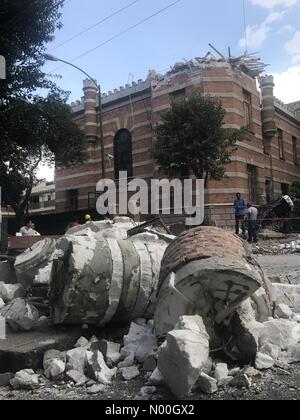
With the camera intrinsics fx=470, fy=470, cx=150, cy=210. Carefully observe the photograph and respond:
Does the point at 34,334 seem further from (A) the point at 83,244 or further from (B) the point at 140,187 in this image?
(B) the point at 140,187

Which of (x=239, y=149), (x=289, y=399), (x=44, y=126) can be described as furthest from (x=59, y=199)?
(x=289, y=399)

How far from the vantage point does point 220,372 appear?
3.88 meters

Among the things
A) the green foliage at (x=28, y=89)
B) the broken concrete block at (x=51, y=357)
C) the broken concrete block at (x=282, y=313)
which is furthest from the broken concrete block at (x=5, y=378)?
the green foliage at (x=28, y=89)

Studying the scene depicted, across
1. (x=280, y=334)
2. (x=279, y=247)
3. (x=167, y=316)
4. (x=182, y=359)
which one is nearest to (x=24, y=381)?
(x=167, y=316)

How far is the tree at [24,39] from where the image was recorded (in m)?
12.3

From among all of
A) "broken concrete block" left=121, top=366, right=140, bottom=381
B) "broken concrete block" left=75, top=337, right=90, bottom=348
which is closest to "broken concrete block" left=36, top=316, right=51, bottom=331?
"broken concrete block" left=75, top=337, right=90, bottom=348

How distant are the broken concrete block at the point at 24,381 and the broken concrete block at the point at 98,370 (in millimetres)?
468

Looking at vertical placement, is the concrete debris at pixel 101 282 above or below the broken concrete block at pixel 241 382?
above

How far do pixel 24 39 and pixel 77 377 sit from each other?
12631 mm

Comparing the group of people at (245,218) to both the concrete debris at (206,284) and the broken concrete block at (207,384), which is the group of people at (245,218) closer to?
the concrete debris at (206,284)

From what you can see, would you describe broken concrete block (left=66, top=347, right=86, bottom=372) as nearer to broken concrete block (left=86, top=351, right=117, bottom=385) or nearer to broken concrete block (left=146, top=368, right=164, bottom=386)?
broken concrete block (left=86, top=351, right=117, bottom=385)

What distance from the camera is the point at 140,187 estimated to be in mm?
25453

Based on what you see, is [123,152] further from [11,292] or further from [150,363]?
[150,363]

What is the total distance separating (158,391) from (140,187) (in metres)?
21.8
